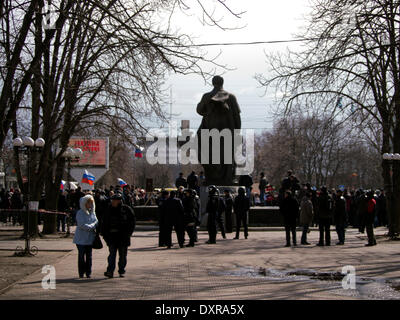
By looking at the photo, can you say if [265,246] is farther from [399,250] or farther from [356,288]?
[356,288]

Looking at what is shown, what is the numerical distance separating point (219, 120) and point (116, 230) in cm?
1357

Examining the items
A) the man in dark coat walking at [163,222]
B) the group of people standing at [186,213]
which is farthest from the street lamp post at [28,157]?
the group of people standing at [186,213]

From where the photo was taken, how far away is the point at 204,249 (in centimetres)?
1875

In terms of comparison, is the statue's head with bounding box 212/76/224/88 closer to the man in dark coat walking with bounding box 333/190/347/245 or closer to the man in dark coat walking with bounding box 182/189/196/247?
the man in dark coat walking with bounding box 182/189/196/247

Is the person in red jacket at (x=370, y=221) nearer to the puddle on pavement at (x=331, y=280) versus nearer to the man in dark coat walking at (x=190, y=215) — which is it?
the man in dark coat walking at (x=190, y=215)

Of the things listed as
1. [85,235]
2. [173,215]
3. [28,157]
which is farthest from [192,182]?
[85,235]

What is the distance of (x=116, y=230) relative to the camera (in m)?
12.4

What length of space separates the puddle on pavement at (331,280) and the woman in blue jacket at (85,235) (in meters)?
2.56

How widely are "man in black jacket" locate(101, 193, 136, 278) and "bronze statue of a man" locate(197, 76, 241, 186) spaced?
43.0ft

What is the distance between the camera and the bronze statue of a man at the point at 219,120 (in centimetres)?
2539

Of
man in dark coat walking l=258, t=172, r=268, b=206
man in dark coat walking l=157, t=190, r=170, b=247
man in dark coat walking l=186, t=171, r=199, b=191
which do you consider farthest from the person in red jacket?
man in dark coat walking l=258, t=172, r=268, b=206

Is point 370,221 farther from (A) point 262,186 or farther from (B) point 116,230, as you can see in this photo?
(A) point 262,186

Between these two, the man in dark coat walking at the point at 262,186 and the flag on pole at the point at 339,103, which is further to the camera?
the man in dark coat walking at the point at 262,186

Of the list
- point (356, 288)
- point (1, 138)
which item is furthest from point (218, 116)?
point (356, 288)
